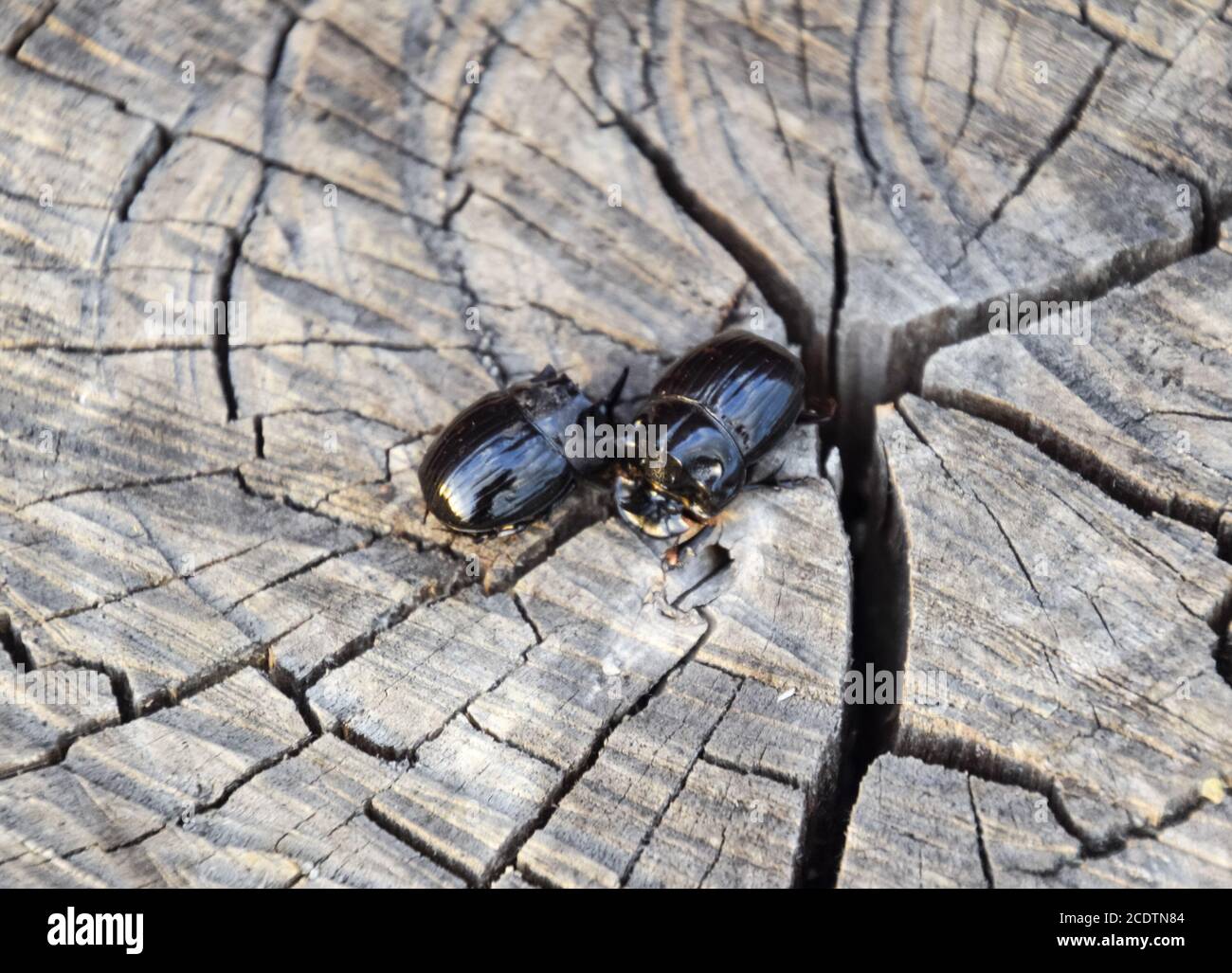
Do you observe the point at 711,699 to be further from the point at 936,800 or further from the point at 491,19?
the point at 491,19

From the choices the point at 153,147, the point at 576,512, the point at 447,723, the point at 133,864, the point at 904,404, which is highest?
the point at 153,147

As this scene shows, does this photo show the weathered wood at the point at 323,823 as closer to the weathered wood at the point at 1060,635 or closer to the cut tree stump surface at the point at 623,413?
the cut tree stump surface at the point at 623,413

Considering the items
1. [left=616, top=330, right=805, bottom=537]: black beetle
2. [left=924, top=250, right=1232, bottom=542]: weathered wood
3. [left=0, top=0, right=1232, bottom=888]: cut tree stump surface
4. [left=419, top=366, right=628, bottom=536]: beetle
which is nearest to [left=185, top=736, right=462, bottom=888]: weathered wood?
[left=0, top=0, right=1232, bottom=888]: cut tree stump surface

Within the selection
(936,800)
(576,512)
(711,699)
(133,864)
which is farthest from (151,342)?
(936,800)

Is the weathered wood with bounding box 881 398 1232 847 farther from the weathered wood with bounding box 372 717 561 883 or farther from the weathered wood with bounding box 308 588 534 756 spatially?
the weathered wood with bounding box 308 588 534 756

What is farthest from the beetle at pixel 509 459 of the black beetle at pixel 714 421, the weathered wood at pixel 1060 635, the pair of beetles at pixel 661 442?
the weathered wood at pixel 1060 635

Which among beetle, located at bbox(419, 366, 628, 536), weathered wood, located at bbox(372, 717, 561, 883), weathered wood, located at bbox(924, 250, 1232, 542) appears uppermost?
weathered wood, located at bbox(924, 250, 1232, 542)
